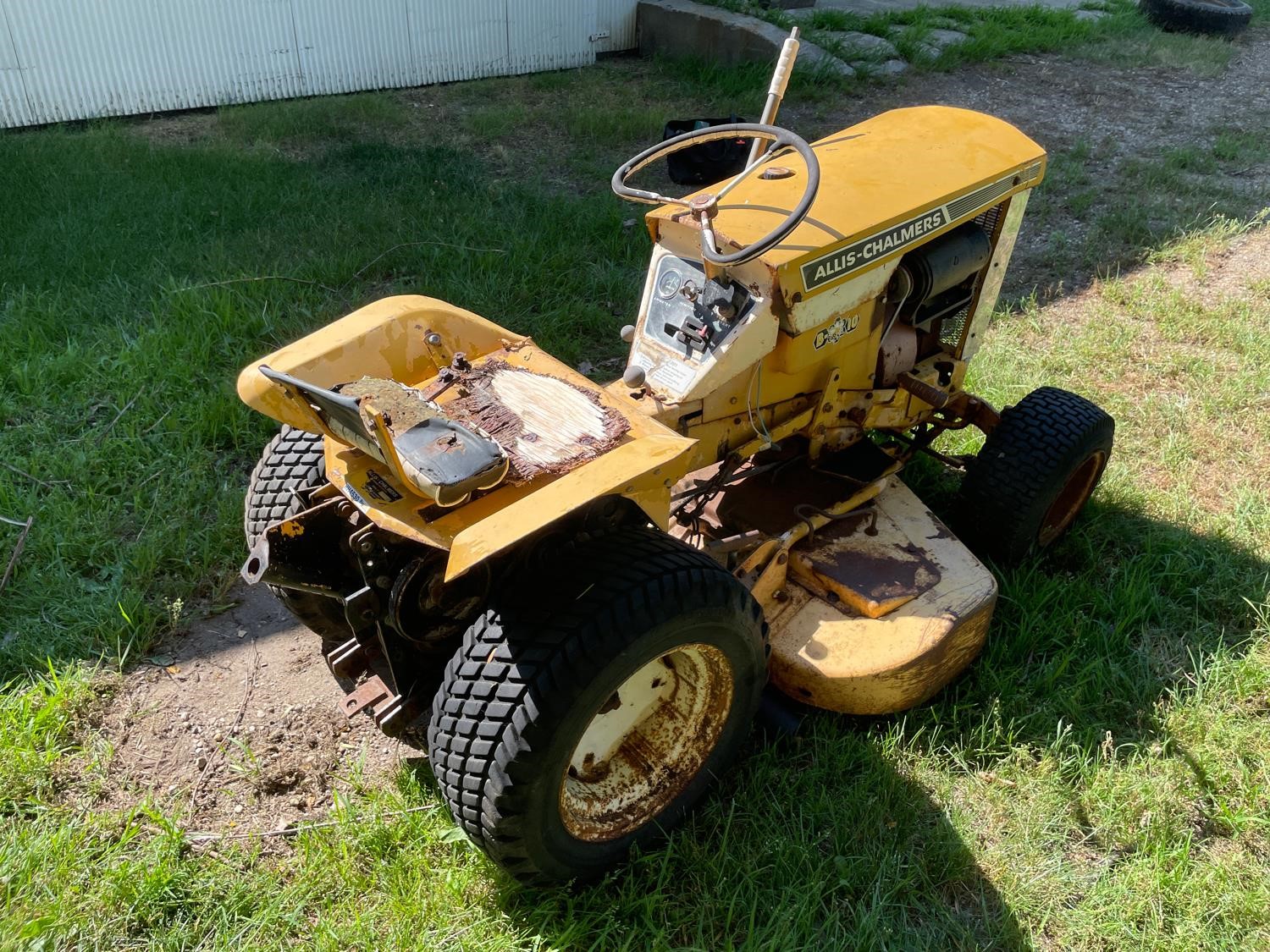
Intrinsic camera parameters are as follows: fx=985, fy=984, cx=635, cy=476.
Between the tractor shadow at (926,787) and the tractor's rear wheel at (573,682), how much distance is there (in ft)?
Result: 0.57

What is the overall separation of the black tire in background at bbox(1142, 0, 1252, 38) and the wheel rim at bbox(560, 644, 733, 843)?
979 cm

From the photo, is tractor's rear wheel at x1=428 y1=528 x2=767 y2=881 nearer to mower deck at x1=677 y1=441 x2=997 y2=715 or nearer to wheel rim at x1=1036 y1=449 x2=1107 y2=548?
mower deck at x1=677 y1=441 x2=997 y2=715

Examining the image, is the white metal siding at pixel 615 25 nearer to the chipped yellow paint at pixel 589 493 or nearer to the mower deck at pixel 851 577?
the mower deck at pixel 851 577

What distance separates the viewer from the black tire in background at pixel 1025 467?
3051 millimetres

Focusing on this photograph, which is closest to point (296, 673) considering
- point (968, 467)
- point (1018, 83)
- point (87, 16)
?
point (968, 467)

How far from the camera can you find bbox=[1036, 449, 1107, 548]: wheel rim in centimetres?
329

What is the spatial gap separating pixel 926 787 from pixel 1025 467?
3.52 feet

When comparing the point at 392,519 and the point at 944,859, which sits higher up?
the point at 392,519

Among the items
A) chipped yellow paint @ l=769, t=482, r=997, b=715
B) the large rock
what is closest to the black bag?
the large rock

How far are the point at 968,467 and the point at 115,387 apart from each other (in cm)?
327

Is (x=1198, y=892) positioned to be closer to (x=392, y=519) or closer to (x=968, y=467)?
(x=968, y=467)

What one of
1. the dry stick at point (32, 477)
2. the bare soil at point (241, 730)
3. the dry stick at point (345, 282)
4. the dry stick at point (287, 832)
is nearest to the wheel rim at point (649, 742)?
the dry stick at point (287, 832)

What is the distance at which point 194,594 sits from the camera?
3.16 m

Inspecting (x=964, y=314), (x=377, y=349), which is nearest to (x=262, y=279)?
(x=377, y=349)
